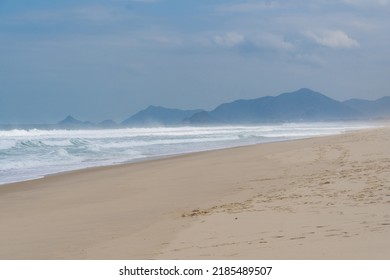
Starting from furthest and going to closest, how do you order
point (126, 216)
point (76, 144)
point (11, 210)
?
point (76, 144), point (11, 210), point (126, 216)

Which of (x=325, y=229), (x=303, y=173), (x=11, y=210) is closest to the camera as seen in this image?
(x=325, y=229)

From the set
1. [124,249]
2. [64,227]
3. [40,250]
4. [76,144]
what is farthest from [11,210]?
[76,144]

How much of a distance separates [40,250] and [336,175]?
6.18 metres

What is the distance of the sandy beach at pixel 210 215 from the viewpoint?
5.36 m

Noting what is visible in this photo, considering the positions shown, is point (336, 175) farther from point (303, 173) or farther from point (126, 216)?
point (126, 216)

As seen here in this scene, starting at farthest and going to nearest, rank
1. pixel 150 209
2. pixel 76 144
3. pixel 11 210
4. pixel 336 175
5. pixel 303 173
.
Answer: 1. pixel 76 144
2. pixel 303 173
3. pixel 336 175
4. pixel 11 210
5. pixel 150 209

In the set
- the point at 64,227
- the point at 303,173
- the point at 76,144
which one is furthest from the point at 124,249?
the point at 76,144

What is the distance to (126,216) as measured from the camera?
7988 millimetres

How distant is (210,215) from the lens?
24.2 ft

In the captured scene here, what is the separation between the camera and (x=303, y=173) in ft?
Result: 38.1

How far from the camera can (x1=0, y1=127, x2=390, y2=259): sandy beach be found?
5.36 meters

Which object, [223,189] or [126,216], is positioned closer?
[126,216]
